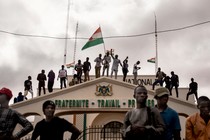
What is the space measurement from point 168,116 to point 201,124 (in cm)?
50

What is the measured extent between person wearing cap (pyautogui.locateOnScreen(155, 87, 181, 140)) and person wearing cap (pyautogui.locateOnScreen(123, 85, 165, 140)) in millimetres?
557

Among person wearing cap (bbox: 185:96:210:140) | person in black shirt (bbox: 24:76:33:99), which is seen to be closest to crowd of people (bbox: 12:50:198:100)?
person in black shirt (bbox: 24:76:33:99)

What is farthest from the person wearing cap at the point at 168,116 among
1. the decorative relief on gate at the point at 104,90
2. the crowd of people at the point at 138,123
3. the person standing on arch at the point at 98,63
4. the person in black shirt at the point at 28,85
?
the person in black shirt at the point at 28,85

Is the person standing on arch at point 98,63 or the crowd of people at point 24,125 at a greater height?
the person standing on arch at point 98,63

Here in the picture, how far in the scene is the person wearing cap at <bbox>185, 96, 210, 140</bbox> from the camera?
4.42m

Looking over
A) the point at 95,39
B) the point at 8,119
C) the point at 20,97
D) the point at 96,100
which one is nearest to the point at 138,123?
the point at 8,119

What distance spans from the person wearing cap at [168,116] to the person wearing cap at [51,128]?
1.17 meters

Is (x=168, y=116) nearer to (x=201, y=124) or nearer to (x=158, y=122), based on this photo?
(x=201, y=124)

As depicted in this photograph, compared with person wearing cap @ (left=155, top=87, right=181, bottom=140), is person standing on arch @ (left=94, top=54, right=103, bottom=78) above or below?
above

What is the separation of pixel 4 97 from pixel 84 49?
Answer: 1504 cm

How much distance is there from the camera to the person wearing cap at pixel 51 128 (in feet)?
13.6

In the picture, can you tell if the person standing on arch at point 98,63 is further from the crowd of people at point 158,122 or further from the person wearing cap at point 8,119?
the person wearing cap at point 8,119

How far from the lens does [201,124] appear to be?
176 inches

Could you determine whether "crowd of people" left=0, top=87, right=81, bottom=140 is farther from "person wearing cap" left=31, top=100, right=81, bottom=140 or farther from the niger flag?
the niger flag
